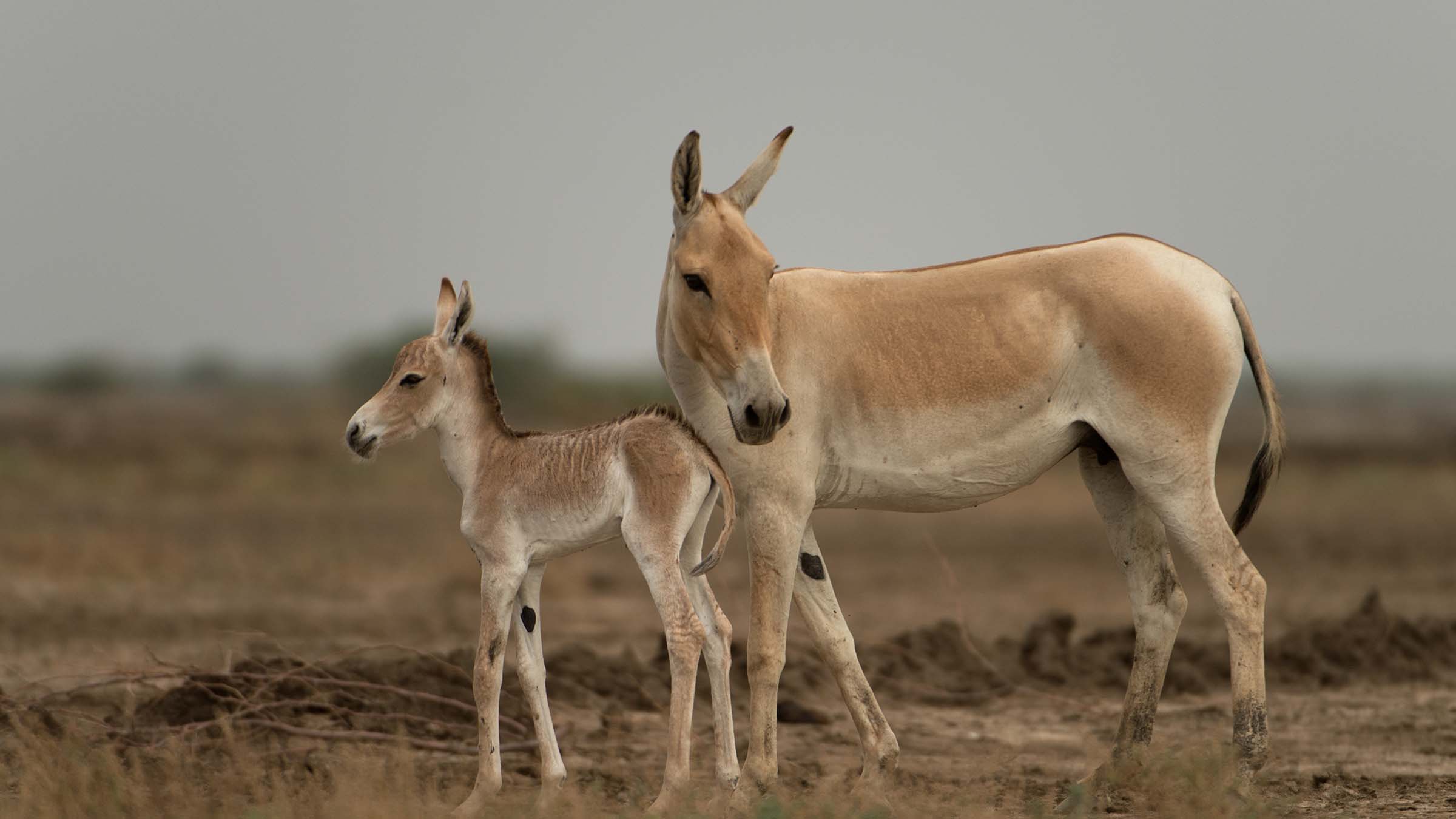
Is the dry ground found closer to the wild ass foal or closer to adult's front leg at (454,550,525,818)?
adult's front leg at (454,550,525,818)

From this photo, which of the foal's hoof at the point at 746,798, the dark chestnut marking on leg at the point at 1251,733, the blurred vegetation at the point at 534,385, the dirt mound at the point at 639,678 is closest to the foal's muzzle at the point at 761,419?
the foal's hoof at the point at 746,798

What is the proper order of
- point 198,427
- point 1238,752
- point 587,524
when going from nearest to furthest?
point 587,524 → point 1238,752 → point 198,427

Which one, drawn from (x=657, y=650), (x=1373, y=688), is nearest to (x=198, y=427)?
(x=657, y=650)

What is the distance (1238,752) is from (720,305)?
11.0 ft

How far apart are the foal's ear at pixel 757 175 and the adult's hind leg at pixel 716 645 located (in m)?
1.32

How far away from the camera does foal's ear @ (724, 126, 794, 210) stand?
623cm

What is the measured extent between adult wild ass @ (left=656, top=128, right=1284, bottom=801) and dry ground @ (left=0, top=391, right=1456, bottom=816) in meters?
0.73

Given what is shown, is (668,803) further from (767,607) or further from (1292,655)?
(1292,655)

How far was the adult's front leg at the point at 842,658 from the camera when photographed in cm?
678

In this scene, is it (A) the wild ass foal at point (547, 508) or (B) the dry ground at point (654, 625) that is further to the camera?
(B) the dry ground at point (654, 625)

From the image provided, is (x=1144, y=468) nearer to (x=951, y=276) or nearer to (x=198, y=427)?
(x=951, y=276)

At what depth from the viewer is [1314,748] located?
8.79 meters

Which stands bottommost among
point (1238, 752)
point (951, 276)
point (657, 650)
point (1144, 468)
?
point (657, 650)

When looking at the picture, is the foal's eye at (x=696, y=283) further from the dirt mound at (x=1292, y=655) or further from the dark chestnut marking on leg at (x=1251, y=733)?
the dirt mound at (x=1292, y=655)
